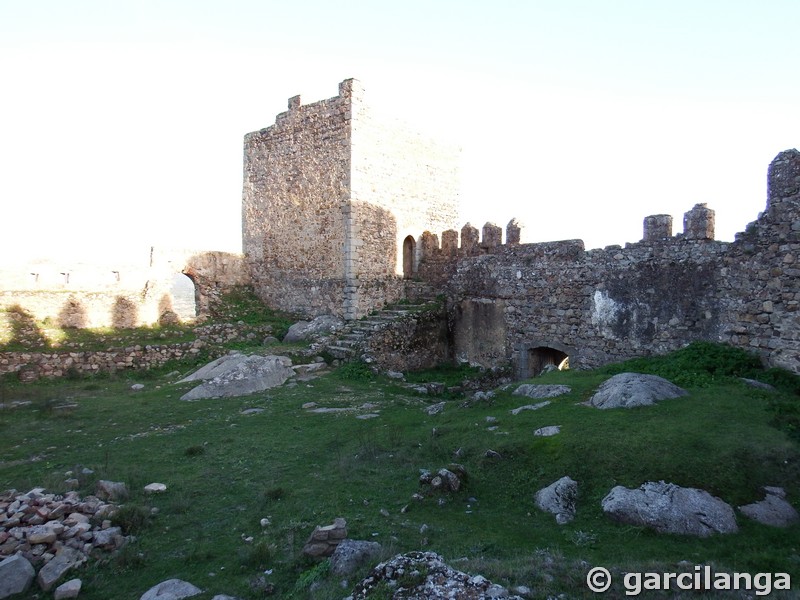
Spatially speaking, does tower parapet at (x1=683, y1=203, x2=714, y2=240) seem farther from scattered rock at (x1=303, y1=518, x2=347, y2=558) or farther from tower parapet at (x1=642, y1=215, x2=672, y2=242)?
scattered rock at (x1=303, y1=518, x2=347, y2=558)

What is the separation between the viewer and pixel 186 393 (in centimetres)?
1242

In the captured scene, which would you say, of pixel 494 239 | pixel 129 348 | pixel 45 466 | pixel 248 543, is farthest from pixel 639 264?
pixel 129 348

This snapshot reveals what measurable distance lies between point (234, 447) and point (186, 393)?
178 inches

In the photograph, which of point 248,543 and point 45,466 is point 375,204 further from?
point 248,543

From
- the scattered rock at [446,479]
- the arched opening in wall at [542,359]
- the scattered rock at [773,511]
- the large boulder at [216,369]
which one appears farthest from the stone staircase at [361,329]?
the scattered rock at [773,511]

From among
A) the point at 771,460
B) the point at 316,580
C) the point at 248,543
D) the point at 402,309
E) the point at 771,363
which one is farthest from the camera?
the point at 402,309

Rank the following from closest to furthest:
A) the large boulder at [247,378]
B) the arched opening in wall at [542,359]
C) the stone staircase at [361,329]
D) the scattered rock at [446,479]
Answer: the scattered rock at [446,479] → the large boulder at [247,378] → the arched opening in wall at [542,359] → the stone staircase at [361,329]

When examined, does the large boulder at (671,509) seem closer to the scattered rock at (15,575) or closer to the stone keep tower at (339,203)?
the scattered rock at (15,575)

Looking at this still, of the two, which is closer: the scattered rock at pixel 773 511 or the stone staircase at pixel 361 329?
the scattered rock at pixel 773 511

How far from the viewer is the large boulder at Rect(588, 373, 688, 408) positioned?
799 cm

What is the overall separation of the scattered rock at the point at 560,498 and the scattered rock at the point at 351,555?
2.00 meters

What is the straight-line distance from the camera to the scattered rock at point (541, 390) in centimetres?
949

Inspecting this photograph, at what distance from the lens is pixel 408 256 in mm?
19562

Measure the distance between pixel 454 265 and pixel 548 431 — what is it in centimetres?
1064
